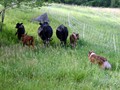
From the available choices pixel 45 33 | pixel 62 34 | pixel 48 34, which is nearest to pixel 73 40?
pixel 62 34

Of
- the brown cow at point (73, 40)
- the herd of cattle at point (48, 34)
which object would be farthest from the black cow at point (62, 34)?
the brown cow at point (73, 40)

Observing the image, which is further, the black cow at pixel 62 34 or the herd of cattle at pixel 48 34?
the black cow at pixel 62 34

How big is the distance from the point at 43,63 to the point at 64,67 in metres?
0.88

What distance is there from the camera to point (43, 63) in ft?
30.2

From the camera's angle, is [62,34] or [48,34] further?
[62,34]

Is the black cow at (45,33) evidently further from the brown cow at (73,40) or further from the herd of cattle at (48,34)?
the brown cow at (73,40)

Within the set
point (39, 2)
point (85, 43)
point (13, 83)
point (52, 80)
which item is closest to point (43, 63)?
point (52, 80)

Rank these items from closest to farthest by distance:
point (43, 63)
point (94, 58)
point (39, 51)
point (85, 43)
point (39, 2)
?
point (43, 63) < point (94, 58) < point (39, 51) < point (39, 2) < point (85, 43)

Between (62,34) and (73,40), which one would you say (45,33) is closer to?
(62,34)

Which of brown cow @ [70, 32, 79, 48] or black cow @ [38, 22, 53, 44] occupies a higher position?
black cow @ [38, 22, 53, 44]

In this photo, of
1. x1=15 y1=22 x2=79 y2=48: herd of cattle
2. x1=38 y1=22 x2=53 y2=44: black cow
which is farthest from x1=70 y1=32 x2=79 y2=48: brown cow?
x1=38 y1=22 x2=53 y2=44: black cow

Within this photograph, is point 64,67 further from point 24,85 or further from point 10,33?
point 10,33

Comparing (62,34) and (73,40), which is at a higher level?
(62,34)

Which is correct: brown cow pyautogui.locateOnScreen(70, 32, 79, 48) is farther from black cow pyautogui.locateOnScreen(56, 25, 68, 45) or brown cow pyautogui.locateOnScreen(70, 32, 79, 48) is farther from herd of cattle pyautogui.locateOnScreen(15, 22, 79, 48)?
black cow pyautogui.locateOnScreen(56, 25, 68, 45)
